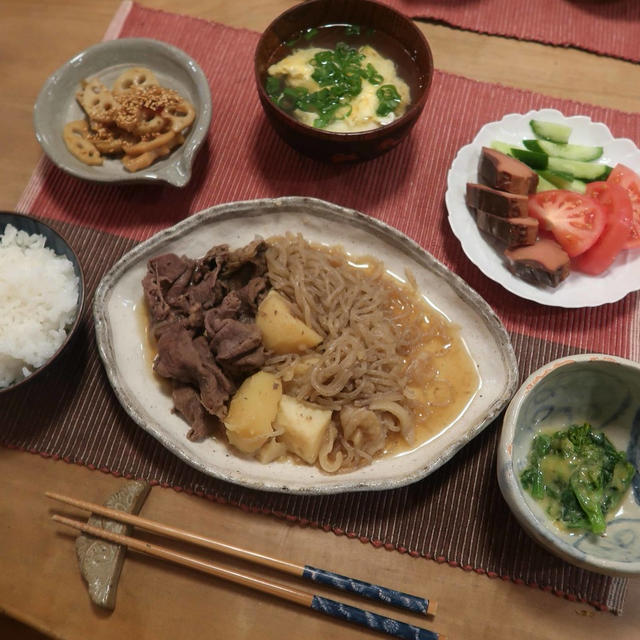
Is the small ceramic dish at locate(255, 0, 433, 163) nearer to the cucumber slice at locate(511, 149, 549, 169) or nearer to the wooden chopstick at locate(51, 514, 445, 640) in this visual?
the cucumber slice at locate(511, 149, 549, 169)

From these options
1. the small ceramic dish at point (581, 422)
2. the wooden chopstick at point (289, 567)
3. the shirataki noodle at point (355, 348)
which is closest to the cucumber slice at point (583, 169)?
the shirataki noodle at point (355, 348)

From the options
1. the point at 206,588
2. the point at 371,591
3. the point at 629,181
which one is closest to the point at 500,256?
the point at 629,181

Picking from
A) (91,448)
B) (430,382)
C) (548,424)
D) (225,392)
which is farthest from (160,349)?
(548,424)

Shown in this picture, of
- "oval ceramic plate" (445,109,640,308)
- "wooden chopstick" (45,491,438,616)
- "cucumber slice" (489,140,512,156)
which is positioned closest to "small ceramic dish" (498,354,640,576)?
"oval ceramic plate" (445,109,640,308)

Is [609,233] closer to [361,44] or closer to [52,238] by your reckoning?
[361,44]

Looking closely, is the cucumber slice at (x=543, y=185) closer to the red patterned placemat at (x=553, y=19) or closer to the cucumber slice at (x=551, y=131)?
the cucumber slice at (x=551, y=131)

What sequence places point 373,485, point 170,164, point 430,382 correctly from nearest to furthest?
point 373,485, point 430,382, point 170,164

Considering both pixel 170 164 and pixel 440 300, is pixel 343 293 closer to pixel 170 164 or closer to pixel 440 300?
pixel 440 300
